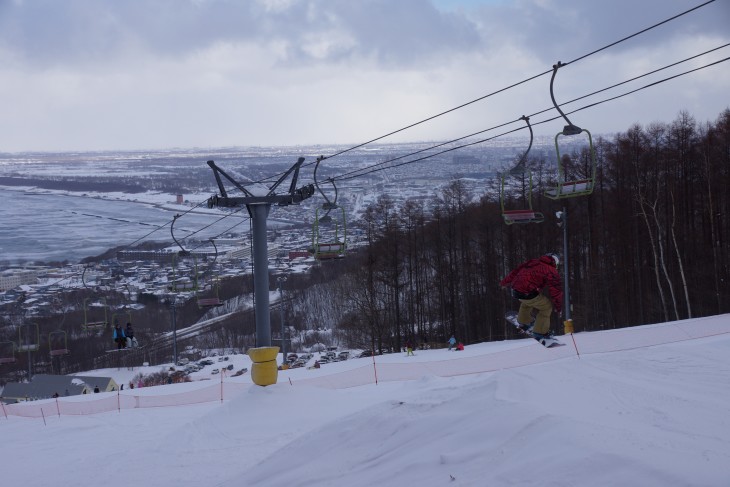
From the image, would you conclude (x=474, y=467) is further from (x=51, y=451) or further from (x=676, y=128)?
(x=676, y=128)

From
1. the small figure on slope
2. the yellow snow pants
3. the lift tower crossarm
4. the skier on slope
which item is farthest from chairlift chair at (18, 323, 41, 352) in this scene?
the skier on slope

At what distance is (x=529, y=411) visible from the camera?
18.8 feet

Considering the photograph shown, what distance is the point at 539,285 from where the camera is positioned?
9.05 meters

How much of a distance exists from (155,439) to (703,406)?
821 cm

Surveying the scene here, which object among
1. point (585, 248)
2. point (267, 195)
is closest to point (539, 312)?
point (267, 195)

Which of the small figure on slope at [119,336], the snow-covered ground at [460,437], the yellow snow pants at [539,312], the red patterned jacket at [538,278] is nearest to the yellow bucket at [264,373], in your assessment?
the snow-covered ground at [460,437]

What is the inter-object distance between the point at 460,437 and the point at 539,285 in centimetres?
371

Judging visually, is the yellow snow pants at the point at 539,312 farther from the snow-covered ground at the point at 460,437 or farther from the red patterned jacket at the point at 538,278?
the snow-covered ground at the point at 460,437

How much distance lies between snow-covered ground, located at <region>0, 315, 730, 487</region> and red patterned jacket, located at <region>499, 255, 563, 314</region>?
1.01 meters

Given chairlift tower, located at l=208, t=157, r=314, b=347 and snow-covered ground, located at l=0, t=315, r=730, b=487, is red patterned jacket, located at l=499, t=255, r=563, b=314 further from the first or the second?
chairlift tower, located at l=208, t=157, r=314, b=347

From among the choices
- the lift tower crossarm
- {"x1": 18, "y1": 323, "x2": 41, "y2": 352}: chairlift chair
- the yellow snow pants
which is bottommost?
{"x1": 18, "y1": 323, "x2": 41, "y2": 352}: chairlift chair

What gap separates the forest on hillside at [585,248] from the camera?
2827 cm

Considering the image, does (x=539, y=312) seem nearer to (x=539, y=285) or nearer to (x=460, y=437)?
(x=539, y=285)

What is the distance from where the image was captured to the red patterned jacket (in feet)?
29.4
